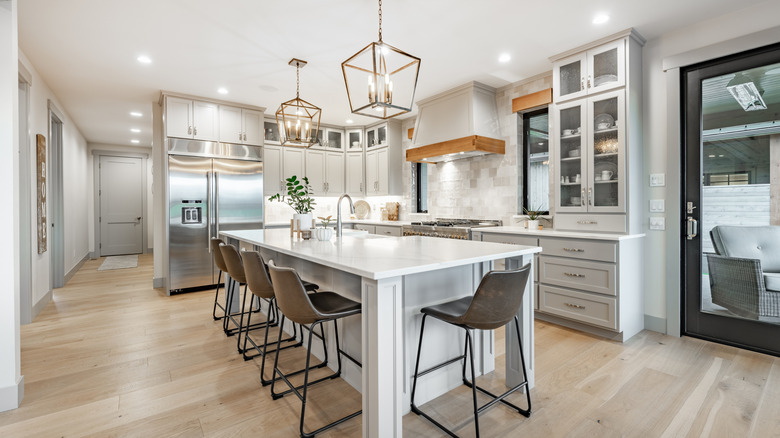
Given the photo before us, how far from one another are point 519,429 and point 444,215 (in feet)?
12.3

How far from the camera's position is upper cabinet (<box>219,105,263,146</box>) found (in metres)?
5.12

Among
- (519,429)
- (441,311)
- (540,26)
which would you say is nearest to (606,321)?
(519,429)

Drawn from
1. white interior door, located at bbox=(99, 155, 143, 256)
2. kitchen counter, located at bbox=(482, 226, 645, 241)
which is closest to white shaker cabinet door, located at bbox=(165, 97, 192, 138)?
kitchen counter, located at bbox=(482, 226, 645, 241)

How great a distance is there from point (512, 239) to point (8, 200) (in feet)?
12.5

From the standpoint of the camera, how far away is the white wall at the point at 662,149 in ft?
9.91

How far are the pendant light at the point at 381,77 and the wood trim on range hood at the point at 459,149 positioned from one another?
0.70 meters

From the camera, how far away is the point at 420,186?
241 inches

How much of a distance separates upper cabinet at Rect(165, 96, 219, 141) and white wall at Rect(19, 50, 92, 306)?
4.09ft

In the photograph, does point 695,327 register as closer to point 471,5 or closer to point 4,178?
point 471,5

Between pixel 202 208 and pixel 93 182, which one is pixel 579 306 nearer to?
pixel 202 208

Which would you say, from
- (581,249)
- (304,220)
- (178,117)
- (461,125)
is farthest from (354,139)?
(581,249)

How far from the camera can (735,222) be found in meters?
2.85

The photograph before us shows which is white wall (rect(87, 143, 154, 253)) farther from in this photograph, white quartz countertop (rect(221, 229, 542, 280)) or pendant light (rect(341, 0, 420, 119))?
white quartz countertop (rect(221, 229, 542, 280))

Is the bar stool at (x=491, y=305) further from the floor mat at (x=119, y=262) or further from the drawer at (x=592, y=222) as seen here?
the floor mat at (x=119, y=262)
